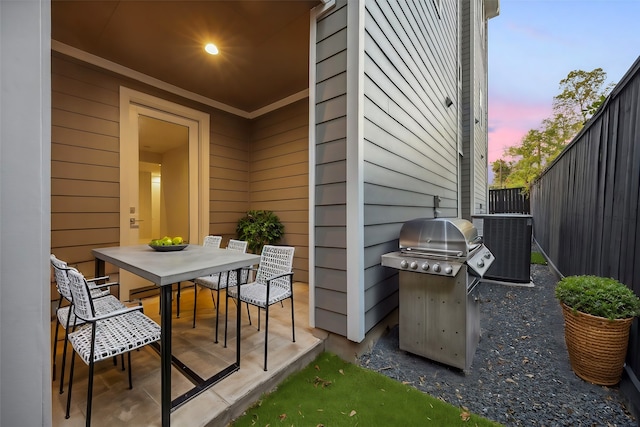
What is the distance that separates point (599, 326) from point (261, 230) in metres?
3.70

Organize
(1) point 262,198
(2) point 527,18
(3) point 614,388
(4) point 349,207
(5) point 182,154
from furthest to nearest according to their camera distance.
Result: (2) point 527,18, (1) point 262,198, (5) point 182,154, (4) point 349,207, (3) point 614,388

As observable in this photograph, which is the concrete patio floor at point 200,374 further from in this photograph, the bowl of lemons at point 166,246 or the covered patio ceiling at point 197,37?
the covered patio ceiling at point 197,37

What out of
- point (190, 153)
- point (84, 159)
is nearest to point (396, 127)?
point (190, 153)

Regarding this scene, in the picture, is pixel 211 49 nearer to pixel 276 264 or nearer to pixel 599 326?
pixel 276 264

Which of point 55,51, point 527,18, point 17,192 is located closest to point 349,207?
point 17,192

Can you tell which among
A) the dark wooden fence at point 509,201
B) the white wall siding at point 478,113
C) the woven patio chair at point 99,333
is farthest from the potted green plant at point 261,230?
the dark wooden fence at point 509,201

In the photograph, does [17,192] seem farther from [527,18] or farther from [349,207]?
[527,18]

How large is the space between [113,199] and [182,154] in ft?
4.03

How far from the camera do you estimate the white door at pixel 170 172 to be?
354 centimetres

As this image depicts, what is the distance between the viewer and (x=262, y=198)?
14.7 feet

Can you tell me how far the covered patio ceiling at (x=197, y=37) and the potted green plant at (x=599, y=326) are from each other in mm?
3155

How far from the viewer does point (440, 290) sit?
2.06 metres

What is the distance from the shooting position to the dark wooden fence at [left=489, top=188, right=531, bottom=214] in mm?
10320

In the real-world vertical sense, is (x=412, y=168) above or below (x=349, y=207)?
above
